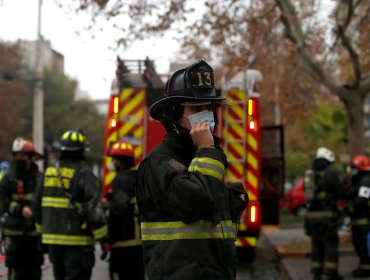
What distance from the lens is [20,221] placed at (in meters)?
7.26

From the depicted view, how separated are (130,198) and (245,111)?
11.1 feet

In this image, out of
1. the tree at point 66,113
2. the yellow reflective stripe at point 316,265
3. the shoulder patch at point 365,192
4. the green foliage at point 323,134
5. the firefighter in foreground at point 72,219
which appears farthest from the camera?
the tree at point 66,113

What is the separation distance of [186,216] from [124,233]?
3915mm

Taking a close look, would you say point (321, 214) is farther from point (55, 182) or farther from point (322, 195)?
point (55, 182)

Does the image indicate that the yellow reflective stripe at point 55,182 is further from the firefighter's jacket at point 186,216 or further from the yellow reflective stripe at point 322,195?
the yellow reflective stripe at point 322,195

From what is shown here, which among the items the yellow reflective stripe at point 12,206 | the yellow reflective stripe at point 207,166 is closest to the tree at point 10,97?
the yellow reflective stripe at point 12,206

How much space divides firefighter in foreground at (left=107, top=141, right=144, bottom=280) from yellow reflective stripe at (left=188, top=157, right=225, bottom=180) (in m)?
3.76

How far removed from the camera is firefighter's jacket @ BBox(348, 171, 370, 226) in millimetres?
8945

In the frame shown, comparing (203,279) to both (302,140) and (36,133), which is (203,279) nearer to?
(36,133)

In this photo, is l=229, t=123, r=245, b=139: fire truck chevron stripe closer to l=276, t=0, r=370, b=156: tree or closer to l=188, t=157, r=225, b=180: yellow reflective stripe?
l=276, t=0, r=370, b=156: tree

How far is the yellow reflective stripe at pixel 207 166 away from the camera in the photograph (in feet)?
9.77

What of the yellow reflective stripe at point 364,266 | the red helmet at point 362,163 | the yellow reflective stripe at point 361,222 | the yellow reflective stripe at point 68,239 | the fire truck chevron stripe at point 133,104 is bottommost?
the yellow reflective stripe at point 364,266

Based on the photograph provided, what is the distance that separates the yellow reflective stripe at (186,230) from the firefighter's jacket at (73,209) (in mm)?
2918

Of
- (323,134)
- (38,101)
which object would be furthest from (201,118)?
(323,134)
